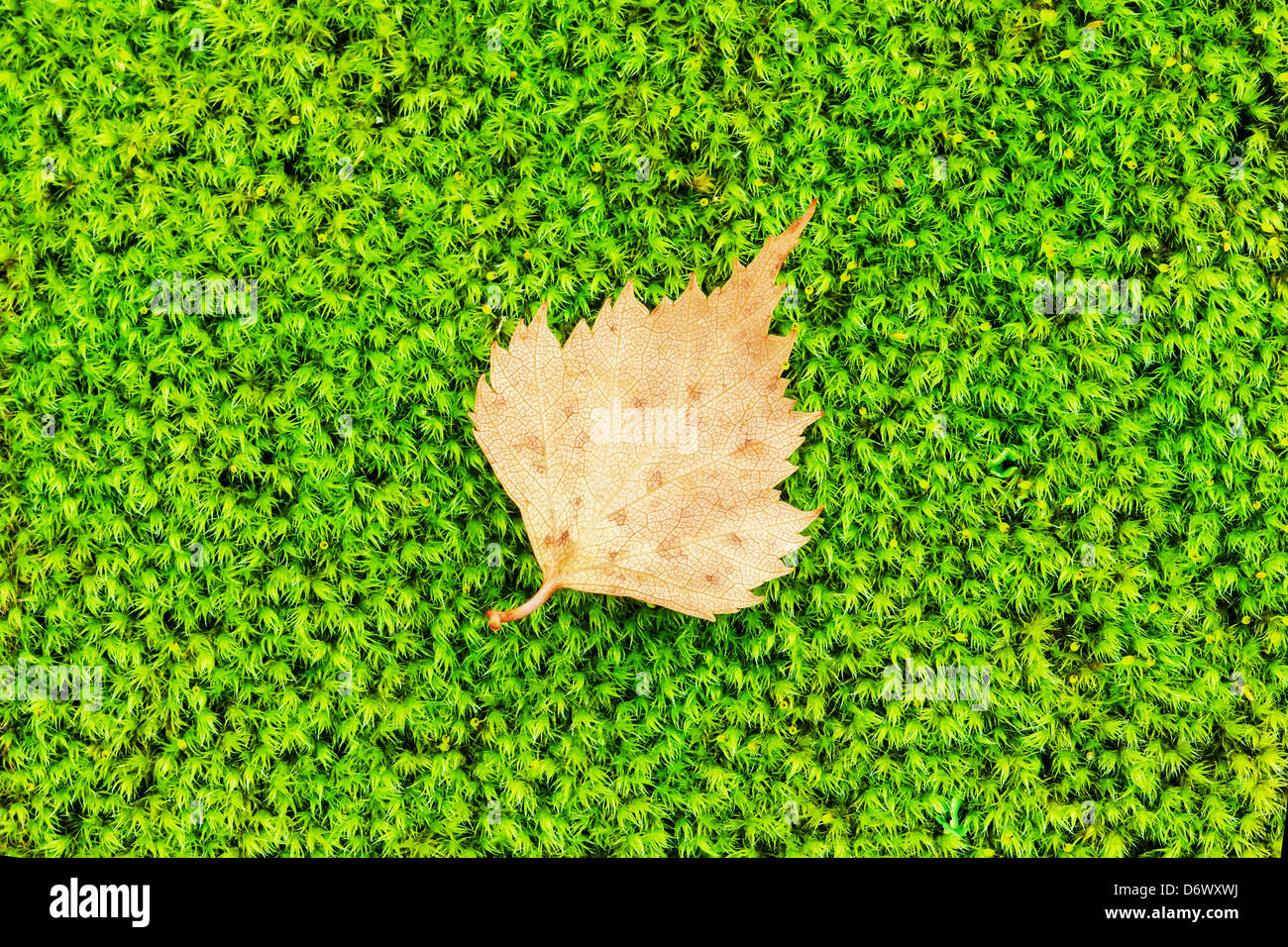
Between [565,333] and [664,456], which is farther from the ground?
[565,333]

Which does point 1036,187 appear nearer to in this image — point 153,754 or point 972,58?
point 972,58

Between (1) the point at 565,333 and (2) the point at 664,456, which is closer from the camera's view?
(2) the point at 664,456

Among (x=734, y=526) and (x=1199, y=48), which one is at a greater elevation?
(x=1199, y=48)

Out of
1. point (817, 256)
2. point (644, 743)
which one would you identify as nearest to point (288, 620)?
point (644, 743)

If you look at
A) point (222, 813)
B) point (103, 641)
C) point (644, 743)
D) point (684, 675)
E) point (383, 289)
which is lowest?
point (222, 813)

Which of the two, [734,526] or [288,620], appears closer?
[734,526]

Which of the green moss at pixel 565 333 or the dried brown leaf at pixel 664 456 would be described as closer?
the dried brown leaf at pixel 664 456

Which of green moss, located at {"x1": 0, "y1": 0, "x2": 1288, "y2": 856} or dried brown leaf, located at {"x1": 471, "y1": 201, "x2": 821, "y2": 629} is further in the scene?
green moss, located at {"x1": 0, "y1": 0, "x2": 1288, "y2": 856}
